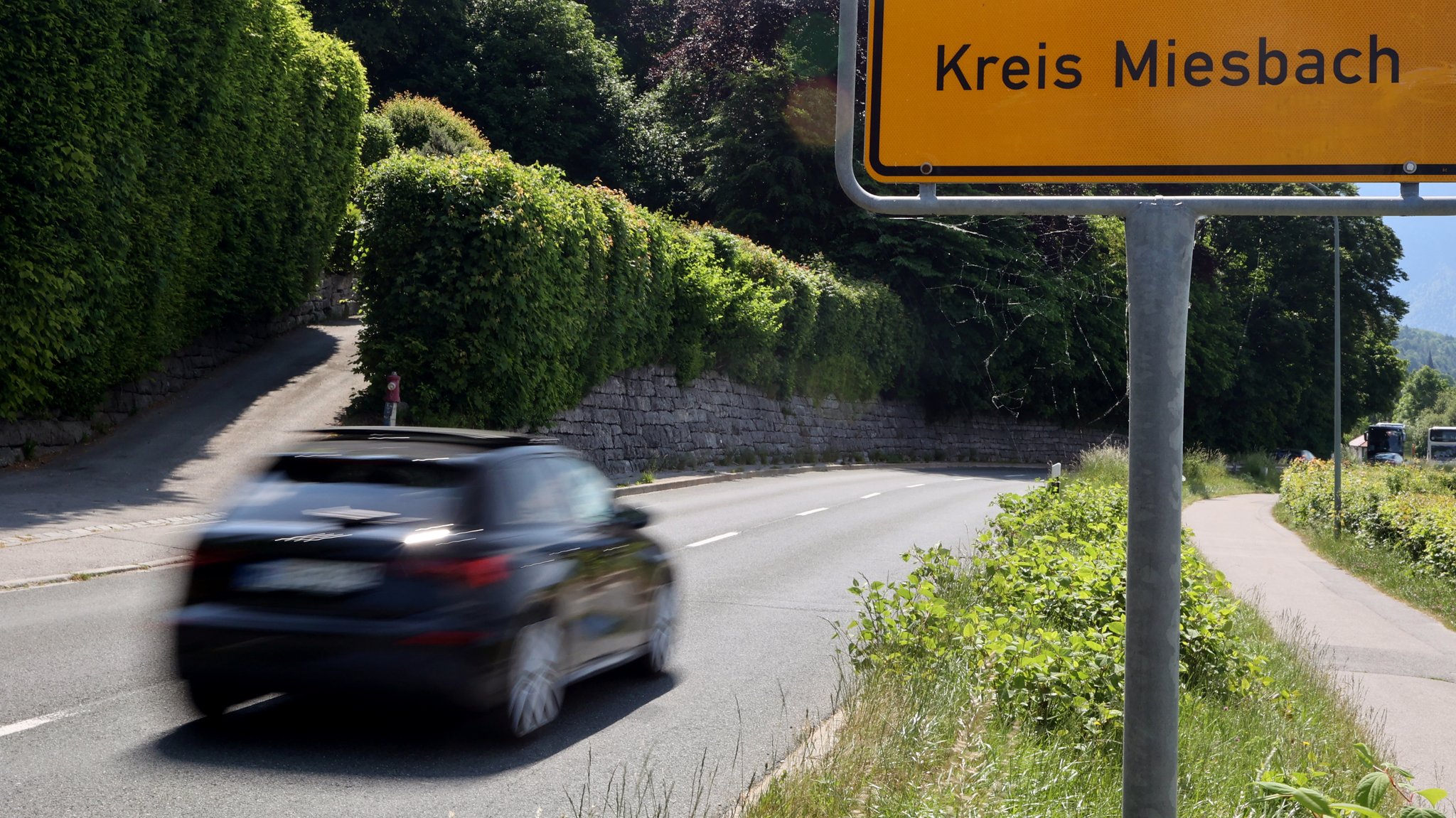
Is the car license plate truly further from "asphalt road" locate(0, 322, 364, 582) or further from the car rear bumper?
"asphalt road" locate(0, 322, 364, 582)

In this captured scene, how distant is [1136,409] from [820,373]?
34.1 m

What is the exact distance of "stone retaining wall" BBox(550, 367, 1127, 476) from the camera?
24.2 metres

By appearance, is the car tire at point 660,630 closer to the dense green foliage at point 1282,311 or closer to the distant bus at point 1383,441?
the dense green foliage at point 1282,311

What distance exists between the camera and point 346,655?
5.25 metres

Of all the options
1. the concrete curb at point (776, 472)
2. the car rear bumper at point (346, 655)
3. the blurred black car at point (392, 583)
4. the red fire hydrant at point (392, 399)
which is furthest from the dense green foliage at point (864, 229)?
the car rear bumper at point (346, 655)

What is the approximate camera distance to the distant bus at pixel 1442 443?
6141cm

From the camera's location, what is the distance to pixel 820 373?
36.3m

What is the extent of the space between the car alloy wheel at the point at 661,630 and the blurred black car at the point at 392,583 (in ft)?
3.46

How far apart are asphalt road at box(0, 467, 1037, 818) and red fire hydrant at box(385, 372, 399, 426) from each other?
6804mm

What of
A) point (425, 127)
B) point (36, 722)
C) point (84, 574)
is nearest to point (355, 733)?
point (36, 722)

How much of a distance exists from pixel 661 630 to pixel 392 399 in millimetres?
10863

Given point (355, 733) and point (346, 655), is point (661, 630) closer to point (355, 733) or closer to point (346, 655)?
point (355, 733)

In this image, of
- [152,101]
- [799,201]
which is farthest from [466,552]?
[799,201]

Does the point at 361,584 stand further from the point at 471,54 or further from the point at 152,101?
the point at 471,54
